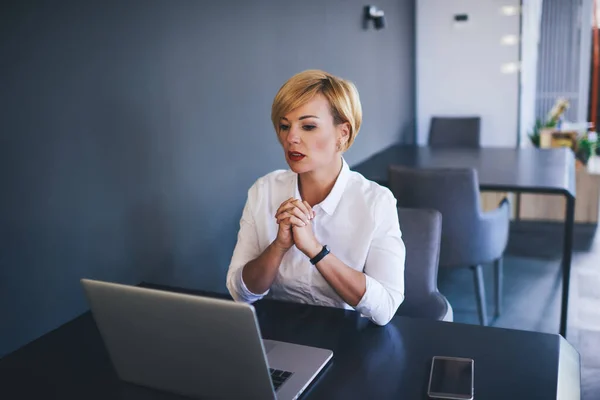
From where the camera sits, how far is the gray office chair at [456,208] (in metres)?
2.70

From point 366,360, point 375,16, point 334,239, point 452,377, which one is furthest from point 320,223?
point 375,16

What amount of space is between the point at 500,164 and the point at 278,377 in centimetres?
265

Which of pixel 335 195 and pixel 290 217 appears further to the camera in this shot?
pixel 335 195

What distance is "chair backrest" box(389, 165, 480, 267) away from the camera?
8.82 ft

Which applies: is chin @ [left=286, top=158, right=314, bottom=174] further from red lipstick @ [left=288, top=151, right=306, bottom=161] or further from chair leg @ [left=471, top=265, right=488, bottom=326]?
chair leg @ [left=471, top=265, right=488, bottom=326]

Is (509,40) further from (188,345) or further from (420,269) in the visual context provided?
(188,345)

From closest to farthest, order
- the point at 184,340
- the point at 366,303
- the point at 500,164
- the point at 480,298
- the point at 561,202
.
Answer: the point at 184,340
the point at 366,303
the point at 480,298
the point at 500,164
the point at 561,202

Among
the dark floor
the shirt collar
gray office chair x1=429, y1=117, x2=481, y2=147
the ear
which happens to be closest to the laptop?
the shirt collar

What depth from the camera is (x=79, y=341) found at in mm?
1415

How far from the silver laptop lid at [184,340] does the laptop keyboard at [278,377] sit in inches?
4.5

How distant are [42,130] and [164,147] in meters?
0.54

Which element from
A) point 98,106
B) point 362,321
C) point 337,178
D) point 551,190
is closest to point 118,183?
point 98,106

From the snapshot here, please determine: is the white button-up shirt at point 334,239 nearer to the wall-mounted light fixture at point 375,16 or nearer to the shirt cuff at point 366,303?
the shirt cuff at point 366,303

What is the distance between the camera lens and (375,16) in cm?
405
